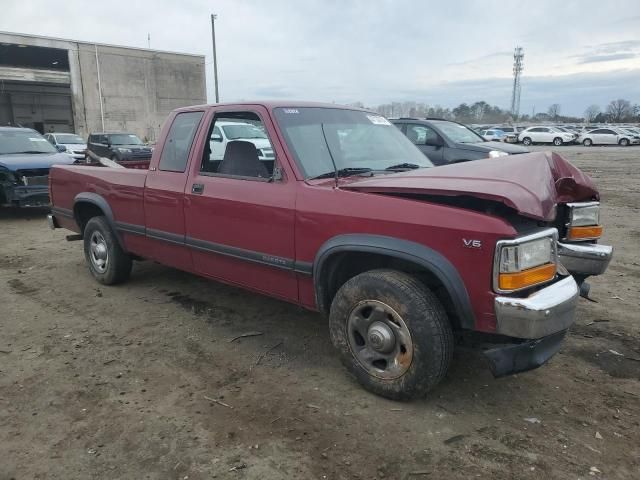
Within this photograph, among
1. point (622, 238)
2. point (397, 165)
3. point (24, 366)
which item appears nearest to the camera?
point (24, 366)

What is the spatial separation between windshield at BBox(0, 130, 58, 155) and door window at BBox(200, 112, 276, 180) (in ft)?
25.3

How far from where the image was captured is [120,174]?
497cm

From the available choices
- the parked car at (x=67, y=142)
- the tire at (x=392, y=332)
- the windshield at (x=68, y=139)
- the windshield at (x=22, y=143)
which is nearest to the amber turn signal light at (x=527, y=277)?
the tire at (x=392, y=332)

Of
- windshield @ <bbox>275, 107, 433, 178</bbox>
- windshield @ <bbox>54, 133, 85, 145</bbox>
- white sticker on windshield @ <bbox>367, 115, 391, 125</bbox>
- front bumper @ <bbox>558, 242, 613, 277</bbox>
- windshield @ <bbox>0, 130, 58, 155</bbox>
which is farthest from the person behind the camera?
windshield @ <bbox>54, 133, 85, 145</bbox>

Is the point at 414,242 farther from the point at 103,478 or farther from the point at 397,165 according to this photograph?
the point at 103,478

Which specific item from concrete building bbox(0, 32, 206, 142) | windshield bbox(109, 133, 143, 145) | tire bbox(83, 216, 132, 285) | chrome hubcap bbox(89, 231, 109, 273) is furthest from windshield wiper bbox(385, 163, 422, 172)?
concrete building bbox(0, 32, 206, 142)

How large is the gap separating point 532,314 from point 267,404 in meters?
1.63

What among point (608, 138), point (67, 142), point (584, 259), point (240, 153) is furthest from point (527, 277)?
point (608, 138)

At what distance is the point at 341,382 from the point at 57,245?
19.4 feet

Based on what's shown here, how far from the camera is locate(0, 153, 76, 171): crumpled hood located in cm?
907

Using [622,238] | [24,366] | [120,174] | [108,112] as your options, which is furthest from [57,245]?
[108,112]

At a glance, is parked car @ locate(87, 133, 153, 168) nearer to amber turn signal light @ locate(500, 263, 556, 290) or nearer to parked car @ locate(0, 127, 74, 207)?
parked car @ locate(0, 127, 74, 207)

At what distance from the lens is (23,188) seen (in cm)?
902

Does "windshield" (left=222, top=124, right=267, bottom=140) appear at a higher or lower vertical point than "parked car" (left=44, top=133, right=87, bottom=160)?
higher
